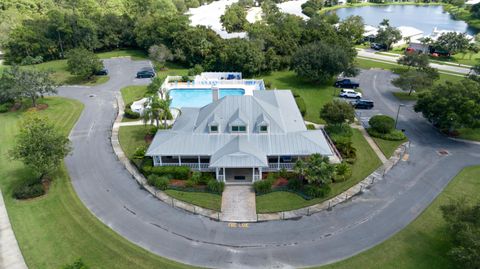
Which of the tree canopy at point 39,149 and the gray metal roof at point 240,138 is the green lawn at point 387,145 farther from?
the tree canopy at point 39,149

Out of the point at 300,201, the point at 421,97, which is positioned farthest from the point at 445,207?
the point at 421,97

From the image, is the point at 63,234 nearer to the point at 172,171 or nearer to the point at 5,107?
the point at 172,171

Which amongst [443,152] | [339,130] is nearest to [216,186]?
[339,130]

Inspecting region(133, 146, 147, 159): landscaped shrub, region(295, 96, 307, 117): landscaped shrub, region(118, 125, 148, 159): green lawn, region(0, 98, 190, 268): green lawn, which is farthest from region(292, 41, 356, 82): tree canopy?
region(0, 98, 190, 268): green lawn

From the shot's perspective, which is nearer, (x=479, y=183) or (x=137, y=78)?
(x=479, y=183)

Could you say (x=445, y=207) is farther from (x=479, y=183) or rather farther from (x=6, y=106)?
(x=6, y=106)
